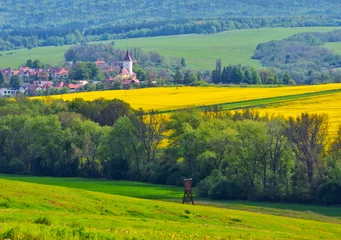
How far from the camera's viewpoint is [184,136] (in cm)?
Answer: 6569

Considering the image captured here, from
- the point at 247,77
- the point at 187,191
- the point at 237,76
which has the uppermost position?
the point at 237,76

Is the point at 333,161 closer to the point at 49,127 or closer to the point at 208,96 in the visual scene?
the point at 49,127

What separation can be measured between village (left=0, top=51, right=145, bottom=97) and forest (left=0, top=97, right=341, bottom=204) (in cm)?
5145

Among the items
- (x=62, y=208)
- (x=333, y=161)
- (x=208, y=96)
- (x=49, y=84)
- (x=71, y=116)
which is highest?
(x=49, y=84)

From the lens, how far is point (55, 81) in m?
169

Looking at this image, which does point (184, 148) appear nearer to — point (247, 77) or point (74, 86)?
point (247, 77)

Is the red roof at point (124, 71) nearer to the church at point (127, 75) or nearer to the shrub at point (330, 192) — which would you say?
the church at point (127, 75)

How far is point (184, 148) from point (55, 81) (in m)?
107

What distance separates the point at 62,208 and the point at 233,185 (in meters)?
22.0

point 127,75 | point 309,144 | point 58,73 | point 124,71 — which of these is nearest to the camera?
point 309,144

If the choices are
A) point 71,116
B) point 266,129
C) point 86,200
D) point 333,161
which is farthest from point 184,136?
point 86,200

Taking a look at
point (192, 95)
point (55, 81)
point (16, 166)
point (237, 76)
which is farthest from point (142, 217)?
point (55, 81)

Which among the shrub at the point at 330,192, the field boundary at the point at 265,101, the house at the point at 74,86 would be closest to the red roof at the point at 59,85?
the house at the point at 74,86

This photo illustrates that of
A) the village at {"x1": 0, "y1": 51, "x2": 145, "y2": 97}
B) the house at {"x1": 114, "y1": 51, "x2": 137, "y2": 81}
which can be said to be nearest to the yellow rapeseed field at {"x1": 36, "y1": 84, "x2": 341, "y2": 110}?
the village at {"x1": 0, "y1": 51, "x2": 145, "y2": 97}
